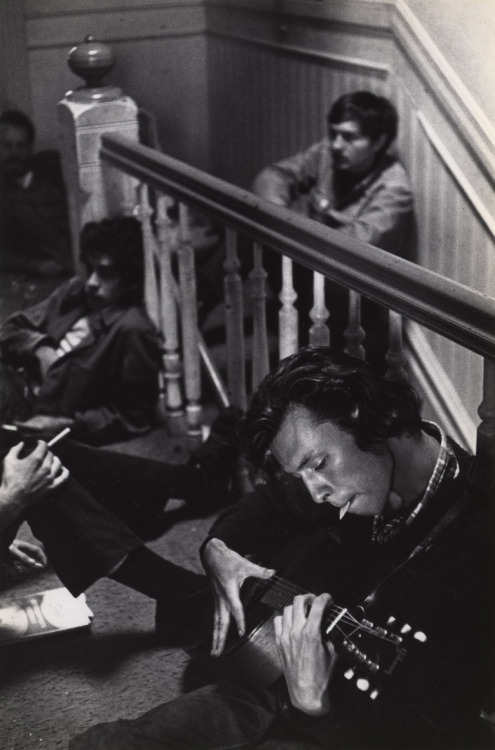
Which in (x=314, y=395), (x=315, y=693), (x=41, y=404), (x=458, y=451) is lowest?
(x=41, y=404)

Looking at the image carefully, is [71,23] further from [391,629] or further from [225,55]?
[391,629]

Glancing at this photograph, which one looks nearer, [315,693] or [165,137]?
[315,693]

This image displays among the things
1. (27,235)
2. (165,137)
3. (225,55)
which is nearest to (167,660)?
(27,235)

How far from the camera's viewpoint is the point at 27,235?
11.3 ft

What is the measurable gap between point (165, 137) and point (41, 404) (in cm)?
140

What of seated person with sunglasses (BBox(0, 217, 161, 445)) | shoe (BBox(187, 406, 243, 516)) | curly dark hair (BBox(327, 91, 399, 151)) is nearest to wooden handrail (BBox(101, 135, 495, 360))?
seated person with sunglasses (BBox(0, 217, 161, 445))

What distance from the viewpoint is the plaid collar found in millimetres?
1421

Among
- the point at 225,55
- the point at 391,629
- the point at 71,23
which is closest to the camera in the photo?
the point at 391,629

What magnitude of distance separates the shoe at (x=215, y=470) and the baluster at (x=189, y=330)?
0.74 feet

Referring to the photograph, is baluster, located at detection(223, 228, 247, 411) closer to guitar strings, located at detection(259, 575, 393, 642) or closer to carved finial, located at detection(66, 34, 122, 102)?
carved finial, located at detection(66, 34, 122, 102)

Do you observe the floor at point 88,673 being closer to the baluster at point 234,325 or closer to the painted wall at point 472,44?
the baluster at point 234,325

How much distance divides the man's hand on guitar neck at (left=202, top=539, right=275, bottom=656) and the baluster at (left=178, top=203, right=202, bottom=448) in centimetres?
90

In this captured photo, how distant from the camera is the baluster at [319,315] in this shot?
187 centimetres

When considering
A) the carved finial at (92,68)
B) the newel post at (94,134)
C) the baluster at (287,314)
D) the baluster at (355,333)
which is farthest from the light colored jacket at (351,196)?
the baluster at (355,333)
